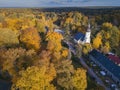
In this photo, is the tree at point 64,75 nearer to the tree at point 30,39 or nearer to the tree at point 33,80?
the tree at point 33,80

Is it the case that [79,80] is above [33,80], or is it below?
below

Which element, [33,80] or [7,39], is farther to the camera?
[7,39]

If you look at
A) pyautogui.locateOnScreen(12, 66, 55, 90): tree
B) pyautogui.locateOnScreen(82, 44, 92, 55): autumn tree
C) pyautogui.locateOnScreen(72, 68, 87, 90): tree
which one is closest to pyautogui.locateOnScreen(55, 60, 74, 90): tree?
pyautogui.locateOnScreen(72, 68, 87, 90): tree

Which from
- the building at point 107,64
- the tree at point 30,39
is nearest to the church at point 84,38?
the building at point 107,64

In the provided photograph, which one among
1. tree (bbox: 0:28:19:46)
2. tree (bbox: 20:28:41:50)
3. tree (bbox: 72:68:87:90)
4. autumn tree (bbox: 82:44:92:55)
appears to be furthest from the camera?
autumn tree (bbox: 82:44:92:55)

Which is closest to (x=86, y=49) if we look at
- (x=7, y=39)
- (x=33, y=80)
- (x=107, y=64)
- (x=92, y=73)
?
(x=107, y=64)

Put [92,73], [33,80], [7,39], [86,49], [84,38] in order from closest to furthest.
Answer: [33,80], [92,73], [7,39], [86,49], [84,38]

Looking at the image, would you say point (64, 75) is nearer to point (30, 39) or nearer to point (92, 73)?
point (92, 73)

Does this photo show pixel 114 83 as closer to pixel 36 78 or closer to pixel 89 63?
pixel 89 63

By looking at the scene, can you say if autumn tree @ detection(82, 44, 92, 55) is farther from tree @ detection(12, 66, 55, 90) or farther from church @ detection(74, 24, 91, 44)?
tree @ detection(12, 66, 55, 90)
